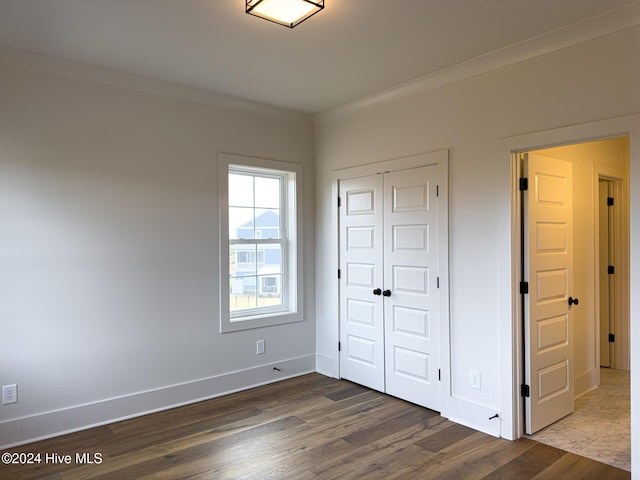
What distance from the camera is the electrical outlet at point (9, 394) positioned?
2.89 metres

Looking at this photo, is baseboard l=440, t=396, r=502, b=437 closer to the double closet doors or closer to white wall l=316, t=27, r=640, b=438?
white wall l=316, t=27, r=640, b=438

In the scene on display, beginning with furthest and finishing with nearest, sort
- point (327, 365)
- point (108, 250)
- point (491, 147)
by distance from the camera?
point (327, 365) < point (108, 250) < point (491, 147)

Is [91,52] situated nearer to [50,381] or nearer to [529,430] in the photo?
[50,381]

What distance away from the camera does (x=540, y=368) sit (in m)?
3.09

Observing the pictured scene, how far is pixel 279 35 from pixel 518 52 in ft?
5.21

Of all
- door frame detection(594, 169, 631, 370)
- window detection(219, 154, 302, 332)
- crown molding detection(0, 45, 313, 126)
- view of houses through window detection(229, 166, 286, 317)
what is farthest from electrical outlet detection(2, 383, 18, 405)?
door frame detection(594, 169, 631, 370)

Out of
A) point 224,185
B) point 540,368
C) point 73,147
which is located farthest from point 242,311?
point 540,368

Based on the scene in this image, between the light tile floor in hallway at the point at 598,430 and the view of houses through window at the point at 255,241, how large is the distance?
8.48 ft

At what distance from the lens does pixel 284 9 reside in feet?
7.36

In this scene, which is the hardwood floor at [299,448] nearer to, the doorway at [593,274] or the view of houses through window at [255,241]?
the doorway at [593,274]

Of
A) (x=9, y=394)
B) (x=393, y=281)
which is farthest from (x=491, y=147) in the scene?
(x=9, y=394)

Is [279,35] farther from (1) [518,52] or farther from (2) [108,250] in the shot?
(2) [108,250]

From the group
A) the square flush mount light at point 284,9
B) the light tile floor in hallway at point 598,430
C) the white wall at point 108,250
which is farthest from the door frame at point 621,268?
→ the square flush mount light at point 284,9

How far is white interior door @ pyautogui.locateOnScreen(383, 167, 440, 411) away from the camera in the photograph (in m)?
3.49
